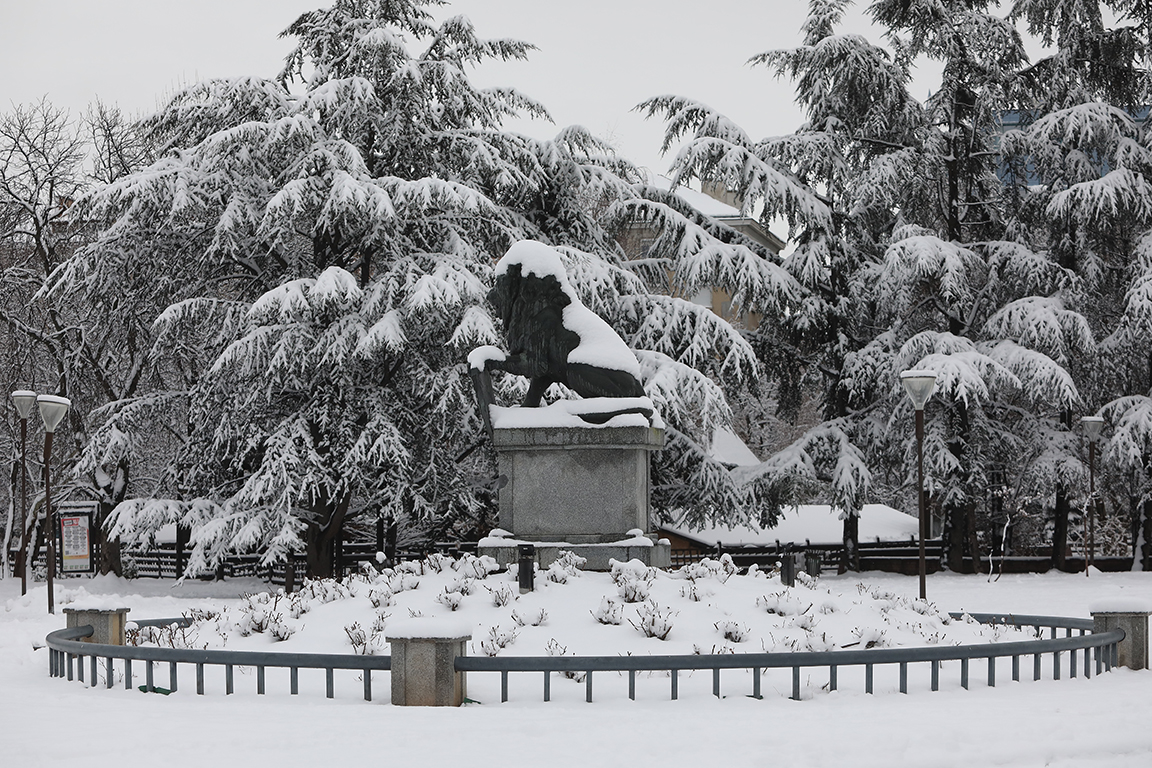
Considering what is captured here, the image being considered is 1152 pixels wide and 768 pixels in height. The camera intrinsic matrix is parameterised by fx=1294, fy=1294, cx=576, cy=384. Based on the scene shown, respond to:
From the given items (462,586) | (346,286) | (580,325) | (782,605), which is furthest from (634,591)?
(346,286)

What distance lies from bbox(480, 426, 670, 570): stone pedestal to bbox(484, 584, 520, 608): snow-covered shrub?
1.14 metres

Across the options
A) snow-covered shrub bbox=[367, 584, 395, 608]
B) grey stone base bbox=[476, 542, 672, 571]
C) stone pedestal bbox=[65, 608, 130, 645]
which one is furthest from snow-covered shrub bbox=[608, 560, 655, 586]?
stone pedestal bbox=[65, 608, 130, 645]

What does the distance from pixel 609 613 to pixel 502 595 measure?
1130mm

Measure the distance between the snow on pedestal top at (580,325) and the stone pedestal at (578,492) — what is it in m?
0.83

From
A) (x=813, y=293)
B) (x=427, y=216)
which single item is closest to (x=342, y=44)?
(x=427, y=216)

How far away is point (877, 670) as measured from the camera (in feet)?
36.0

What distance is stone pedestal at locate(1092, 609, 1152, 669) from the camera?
38.8 feet

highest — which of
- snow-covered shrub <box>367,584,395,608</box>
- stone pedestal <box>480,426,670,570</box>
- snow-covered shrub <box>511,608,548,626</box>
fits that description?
stone pedestal <box>480,426,670,570</box>

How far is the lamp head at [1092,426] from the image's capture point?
25703 millimetres

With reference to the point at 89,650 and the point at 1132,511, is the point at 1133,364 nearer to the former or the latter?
the point at 1132,511

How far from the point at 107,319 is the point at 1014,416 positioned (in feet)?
65.9

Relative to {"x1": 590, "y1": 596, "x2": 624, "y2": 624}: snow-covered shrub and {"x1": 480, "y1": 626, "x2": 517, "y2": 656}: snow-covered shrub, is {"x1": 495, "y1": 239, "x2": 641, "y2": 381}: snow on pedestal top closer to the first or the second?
{"x1": 590, "y1": 596, "x2": 624, "y2": 624}: snow-covered shrub

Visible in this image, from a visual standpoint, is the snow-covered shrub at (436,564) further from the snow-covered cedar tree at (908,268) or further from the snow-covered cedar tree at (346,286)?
the snow-covered cedar tree at (908,268)

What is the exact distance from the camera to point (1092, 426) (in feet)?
85.3
